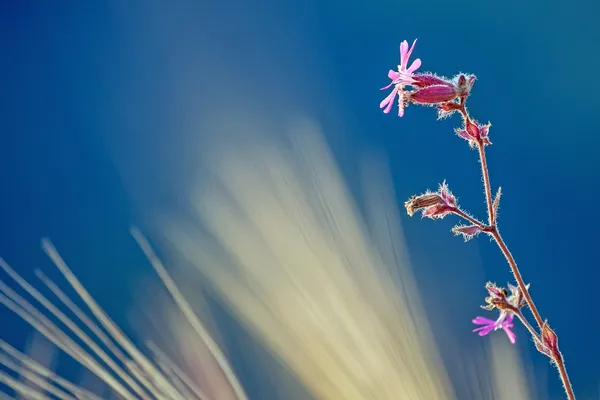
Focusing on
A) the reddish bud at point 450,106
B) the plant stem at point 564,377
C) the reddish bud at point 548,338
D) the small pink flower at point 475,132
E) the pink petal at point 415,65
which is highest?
the pink petal at point 415,65

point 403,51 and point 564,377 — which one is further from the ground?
point 403,51

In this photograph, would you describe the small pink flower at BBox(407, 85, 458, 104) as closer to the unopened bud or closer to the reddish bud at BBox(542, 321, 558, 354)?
the unopened bud

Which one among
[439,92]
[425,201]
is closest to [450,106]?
[439,92]

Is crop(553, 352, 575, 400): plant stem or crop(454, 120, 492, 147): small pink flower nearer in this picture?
crop(553, 352, 575, 400): plant stem

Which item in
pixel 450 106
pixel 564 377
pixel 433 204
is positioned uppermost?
pixel 450 106

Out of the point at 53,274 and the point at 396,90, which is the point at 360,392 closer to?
the point at 396,90

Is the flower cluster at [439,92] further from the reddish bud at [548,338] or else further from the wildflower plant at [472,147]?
the reddish bud at [548,338]

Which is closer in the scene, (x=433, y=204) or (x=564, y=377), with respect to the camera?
(x=564, y=377)

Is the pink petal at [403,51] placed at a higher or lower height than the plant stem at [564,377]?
higher

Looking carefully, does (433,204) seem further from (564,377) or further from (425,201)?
(564,377)

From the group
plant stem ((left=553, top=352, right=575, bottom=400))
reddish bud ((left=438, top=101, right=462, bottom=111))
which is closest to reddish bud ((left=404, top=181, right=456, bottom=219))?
reddish bud ((left=438, top=101, right=462, bottom=111))

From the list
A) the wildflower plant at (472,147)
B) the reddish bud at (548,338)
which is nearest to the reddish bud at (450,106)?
the wildflower plant at (472,147)

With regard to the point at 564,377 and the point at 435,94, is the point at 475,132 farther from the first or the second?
the point at 564,377
